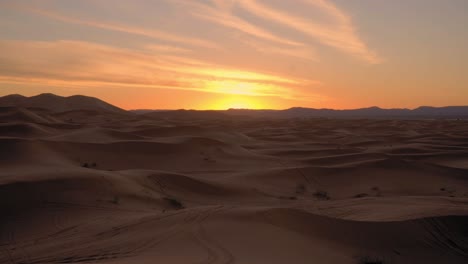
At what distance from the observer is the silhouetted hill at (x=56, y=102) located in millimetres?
67188

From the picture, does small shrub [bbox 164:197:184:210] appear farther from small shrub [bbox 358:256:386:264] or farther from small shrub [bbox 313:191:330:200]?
small shrub [bbox 358:256:386:264]

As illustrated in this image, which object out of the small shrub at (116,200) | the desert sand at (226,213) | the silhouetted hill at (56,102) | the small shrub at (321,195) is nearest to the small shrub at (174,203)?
the desert sand at (226,213)

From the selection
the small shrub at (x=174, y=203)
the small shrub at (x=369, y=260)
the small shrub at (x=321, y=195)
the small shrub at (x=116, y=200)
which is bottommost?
the small shrub at (x=321, y=195)

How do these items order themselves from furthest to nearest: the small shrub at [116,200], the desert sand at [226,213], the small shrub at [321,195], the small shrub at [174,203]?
the small shrub at [321,195]
the small shrub at [174,203]
the small shrub at [116,200]
the desert sand at [226,213]

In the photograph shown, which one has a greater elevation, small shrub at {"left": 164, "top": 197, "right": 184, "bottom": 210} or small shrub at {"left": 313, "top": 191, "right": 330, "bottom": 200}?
small shrub at {"left": 164, "top": 197, "right": 184, "bottom": 210}

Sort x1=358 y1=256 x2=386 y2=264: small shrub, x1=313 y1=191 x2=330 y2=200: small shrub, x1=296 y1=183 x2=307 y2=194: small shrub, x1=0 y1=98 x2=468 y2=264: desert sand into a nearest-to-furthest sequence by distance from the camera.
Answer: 1. x1=358 y1=256 x2=386 y2=264: small shrub
2. x1=0 y1=98 x2=468 y2=264: desert sand
3. x1=313 y1=191 x2=330 y2=200: small shrub
4. x1=296 y1=183 x2=307 y2=194: small shrub

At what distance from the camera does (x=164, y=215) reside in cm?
754

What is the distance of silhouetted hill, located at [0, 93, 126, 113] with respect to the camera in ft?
220

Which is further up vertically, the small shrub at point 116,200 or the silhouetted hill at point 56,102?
the silhouetted hill at point 56,102

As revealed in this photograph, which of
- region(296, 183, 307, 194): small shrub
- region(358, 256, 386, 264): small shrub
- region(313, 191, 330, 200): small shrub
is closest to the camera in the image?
region(358, 256, 386, 264): small shrub

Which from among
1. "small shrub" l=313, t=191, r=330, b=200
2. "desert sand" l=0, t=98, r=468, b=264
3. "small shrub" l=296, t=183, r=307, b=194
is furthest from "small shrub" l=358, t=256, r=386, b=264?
"small shrub" l=296, t=183, r=307, b=194

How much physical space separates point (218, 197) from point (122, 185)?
96.7 inches

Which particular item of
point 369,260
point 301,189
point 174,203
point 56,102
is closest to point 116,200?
point 174,203

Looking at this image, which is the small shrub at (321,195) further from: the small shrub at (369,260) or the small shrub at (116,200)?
the small shrub at (369,260)
